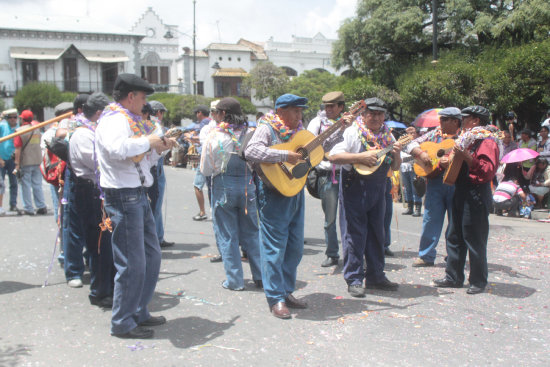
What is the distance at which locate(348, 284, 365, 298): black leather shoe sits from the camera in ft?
17.8

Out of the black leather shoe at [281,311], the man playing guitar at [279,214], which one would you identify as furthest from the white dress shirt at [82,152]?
the black leather shoe at [281,311]

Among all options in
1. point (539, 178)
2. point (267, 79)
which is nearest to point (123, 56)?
point (267, 79)

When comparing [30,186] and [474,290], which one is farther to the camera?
[30,186]

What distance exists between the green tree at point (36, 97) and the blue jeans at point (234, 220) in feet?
139

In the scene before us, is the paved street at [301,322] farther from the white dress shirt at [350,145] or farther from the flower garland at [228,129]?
the flower garland at [228,129]

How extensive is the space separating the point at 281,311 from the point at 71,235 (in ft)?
8.31

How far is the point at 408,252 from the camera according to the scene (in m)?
7.53

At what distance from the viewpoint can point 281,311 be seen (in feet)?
15.9

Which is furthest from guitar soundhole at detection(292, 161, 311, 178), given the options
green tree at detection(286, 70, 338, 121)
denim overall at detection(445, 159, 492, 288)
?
green tree at detection(286, 70, 338, 121)

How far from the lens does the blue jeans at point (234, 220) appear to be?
19.0ft

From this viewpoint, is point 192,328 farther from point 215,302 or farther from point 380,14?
point 380,14

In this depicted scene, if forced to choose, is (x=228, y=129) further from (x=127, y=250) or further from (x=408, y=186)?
(x=408, y=186)

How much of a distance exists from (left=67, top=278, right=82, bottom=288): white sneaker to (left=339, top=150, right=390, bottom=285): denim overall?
2.88m

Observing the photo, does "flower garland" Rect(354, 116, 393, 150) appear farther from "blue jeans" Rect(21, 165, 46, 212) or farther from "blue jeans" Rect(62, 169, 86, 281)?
"blue jeans" Rect(21, 165, 46, 212)
